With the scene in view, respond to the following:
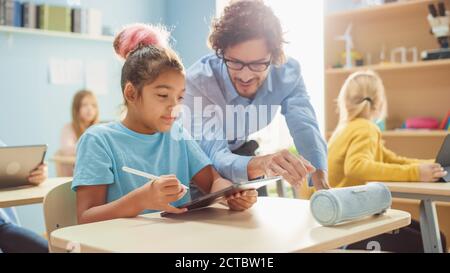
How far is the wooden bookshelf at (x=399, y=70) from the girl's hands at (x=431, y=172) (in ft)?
3.81

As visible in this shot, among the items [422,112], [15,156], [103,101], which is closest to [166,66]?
[15,156]

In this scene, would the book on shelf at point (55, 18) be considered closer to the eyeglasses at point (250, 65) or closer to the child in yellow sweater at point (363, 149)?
the child in yellow sweater at point (363, 149)

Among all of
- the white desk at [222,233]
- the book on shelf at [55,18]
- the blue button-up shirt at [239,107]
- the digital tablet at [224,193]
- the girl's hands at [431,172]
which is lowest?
the girl's hands at [431,172]

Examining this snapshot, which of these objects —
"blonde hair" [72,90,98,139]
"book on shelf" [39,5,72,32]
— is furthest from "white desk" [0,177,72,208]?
"book on shelf" [39,5,72,32]

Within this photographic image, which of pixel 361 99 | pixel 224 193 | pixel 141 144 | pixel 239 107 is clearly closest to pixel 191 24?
pixel 361 99

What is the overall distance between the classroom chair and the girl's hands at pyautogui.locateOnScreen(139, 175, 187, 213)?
0.29 meters

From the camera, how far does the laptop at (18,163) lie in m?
2.12

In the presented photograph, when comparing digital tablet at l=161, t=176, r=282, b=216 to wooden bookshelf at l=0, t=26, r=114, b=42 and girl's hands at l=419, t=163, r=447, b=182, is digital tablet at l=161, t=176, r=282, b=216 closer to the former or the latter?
girl's hands at l=419, t=163, r=447, b=182

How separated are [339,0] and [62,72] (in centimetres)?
210

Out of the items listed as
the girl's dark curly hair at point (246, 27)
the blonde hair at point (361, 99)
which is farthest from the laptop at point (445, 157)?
the girl's dark curly hair at point (246, 27)

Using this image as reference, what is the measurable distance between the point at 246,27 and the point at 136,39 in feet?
1.06

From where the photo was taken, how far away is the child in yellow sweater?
2316 mm

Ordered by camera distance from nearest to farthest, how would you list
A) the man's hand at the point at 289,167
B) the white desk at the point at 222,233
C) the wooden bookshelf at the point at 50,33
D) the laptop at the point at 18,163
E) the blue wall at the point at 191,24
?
the white desk at the point at 222,233 → the man's hand at the point at 289,167 → the laptop at the point at 18,163 → the wooden bookshelf at the point at 50,33 → the blue wall at the point at 191,24
